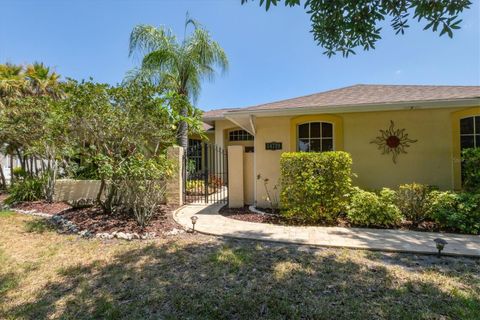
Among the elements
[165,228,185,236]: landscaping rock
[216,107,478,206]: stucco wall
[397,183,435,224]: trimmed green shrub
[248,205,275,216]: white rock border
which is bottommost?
[165,228,185,236]: landscaping rock

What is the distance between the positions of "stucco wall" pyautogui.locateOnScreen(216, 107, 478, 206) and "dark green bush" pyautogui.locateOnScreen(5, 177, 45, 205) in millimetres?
9522

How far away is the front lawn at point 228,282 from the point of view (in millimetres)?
2781

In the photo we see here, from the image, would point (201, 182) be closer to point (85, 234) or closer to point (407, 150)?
point (85, 234)

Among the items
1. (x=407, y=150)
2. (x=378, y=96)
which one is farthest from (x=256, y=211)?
(x=378, y=96)

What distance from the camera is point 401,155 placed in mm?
7273

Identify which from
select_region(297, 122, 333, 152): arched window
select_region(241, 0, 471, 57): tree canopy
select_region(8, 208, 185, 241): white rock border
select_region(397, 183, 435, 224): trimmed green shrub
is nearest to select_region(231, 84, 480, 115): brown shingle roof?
select_region(297, 122, 333, 152): arched window

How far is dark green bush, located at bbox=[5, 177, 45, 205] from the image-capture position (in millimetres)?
9453

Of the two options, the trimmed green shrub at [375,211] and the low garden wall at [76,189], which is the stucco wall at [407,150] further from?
the low garden wall at [76,189]

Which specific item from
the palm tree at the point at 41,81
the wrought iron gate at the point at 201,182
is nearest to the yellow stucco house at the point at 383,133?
the wrought iron gate at the point at 201,182

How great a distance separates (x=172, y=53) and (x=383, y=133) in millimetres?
9015

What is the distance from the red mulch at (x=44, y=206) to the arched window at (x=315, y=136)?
8518mm

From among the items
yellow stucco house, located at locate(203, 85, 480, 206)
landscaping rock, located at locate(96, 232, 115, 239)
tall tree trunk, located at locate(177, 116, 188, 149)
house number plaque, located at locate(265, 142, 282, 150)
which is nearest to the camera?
landscaping rock, located at locate(96, 232, 115, 239)

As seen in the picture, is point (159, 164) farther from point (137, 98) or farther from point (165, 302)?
point (165, 302)

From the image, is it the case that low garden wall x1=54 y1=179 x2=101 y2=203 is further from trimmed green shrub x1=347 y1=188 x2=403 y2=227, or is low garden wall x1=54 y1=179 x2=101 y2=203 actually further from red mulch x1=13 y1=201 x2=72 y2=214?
trimmed green shrub x1=347 y1=188 x2=403 y2=227
